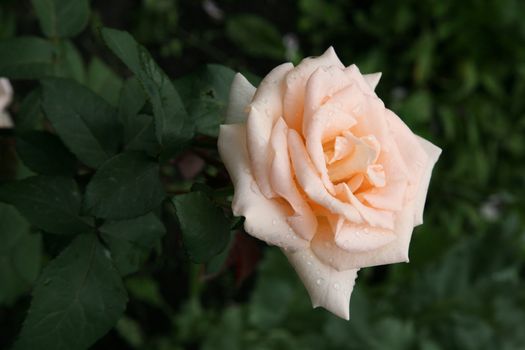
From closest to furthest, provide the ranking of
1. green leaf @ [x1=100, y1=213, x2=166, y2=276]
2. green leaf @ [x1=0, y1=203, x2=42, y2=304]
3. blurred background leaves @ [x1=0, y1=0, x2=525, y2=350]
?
green leaf @ [x1=100, y1=213, x2=166, y2=276]
green leaf @ [x1=0, y1=203, x2=42, y2=304]
blurred background leaves @ [x1=0, y1=0, x2=525, y2=350]

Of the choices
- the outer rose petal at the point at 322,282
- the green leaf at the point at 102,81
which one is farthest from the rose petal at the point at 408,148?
the green leaf at the point at 102,81

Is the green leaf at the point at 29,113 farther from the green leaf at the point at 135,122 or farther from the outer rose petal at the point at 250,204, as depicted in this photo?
the outer rose petal at the point at 250,204

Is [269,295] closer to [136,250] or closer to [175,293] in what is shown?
[175,293]

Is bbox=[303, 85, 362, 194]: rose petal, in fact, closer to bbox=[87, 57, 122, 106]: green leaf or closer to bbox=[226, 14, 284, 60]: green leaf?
bbox=[87, 57, 122, 106]: green leaf

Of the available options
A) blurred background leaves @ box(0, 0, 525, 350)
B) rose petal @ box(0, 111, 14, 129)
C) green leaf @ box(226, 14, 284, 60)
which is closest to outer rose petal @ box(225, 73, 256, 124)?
blurred background leaves @ box(0, 0, 525, 350)

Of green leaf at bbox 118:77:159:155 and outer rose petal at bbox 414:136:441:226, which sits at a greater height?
outer rose petal at bbox 414:136:441:226

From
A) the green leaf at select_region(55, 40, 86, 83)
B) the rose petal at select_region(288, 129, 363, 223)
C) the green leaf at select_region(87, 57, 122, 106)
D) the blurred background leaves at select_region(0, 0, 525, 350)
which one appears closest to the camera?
the rose petal at select_region(288, 129, 363, 223)

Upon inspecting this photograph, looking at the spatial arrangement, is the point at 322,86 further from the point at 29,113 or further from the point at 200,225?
the point at 29,113
